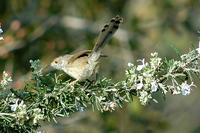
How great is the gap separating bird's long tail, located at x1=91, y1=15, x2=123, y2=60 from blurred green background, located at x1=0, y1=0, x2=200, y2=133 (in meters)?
4.36

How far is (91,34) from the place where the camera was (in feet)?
27.7

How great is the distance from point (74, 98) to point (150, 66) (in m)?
0.35

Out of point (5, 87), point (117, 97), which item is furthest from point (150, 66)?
point (5, 87)

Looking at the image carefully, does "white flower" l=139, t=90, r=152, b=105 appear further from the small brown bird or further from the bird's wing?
the bird's wing

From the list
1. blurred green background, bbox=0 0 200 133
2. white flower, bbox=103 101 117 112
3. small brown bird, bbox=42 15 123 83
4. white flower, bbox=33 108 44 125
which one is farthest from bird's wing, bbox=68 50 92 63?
blurred green background, bbox=0 0 200 133

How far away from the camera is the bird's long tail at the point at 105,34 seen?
2.91m

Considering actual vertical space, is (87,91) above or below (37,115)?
above

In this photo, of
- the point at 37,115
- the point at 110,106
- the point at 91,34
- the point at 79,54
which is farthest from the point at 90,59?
the point at 91,34

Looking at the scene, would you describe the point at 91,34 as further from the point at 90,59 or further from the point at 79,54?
the point at 90,59

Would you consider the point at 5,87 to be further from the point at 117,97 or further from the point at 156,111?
the point at 156,111

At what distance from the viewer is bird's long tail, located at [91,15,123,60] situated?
9.54 feet

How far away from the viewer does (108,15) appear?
365 inches

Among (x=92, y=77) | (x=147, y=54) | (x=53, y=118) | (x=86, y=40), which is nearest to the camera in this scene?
(x=53, y=118)

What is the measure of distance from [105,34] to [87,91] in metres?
0.50
